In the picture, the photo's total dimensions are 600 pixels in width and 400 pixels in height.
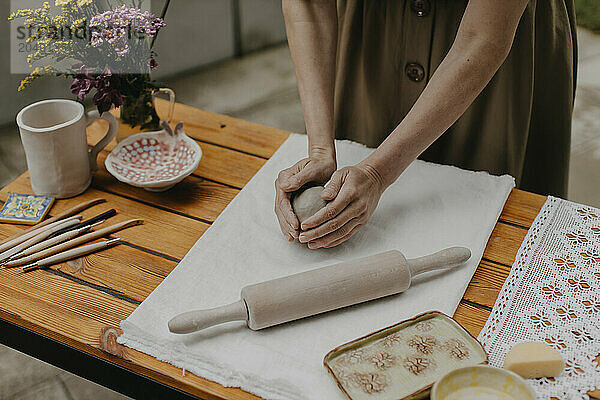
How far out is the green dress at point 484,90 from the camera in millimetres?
1390

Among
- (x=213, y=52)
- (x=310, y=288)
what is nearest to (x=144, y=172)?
(x=310, y=288)

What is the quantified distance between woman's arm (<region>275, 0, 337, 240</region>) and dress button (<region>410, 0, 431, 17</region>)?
177 mm

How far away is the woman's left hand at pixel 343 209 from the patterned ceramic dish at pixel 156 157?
338 millimetres

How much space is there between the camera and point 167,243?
3.85 ft

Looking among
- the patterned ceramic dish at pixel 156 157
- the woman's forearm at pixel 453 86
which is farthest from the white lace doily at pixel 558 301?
the patterned ceramic dish at pixel 156 157

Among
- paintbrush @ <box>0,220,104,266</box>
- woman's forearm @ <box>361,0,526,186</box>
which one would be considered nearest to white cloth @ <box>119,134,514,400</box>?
woman's forearm @ <box>361,0,526,186</box>

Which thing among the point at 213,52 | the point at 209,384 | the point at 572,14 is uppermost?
the point at 572,14

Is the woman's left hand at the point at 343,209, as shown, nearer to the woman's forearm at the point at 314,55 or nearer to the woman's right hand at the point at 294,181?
the woman's right hand at the point at 294,181

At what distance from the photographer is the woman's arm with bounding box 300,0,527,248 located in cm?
111

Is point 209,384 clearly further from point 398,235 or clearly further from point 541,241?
point 541,241

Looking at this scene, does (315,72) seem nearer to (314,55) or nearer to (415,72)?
(314,55)

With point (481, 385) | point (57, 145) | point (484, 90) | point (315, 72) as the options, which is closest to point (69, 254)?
point (57, 145)

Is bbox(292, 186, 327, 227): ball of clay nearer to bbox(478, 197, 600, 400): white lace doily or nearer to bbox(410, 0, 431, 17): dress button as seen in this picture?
bbox(478, 197, 600, 400): white lace doily

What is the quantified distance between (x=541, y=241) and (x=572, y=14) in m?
0.61
